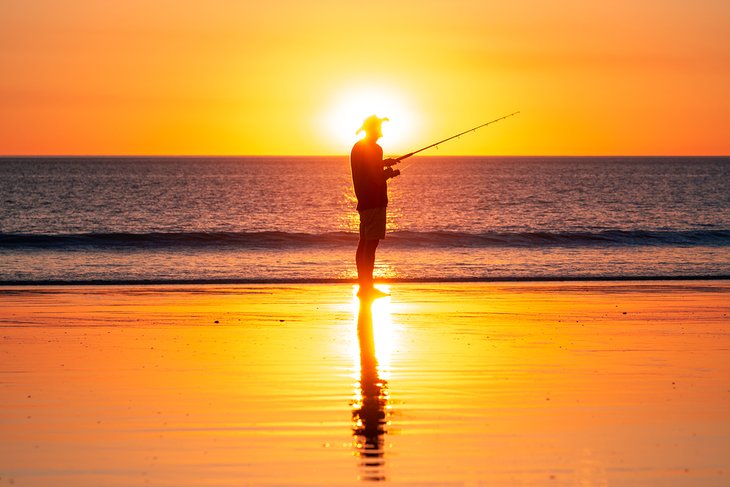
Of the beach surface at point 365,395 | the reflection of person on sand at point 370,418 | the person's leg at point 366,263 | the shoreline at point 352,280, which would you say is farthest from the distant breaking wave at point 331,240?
the reflection of person on sand at point 370,418

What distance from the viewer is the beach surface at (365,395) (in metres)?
5.39

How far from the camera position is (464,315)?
11.4 meters

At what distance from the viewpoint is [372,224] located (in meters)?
13.5

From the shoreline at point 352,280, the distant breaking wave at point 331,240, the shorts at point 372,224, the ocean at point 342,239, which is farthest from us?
the distant breaking wave at point 331,240

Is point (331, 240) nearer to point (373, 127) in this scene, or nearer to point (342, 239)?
point (342, 239)

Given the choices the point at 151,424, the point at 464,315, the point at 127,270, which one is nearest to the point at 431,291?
the point at 464,315

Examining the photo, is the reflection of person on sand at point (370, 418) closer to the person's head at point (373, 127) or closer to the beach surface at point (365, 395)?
the beach surface at point (365, 395)

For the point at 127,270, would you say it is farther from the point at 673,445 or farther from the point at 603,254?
the point at 673,445

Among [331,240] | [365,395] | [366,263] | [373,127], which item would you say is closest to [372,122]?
[373,127]

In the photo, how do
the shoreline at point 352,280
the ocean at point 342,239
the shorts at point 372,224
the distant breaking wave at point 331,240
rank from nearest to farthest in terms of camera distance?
1. the shorts at point 372,224
2. the shoreline at point 352,280
3. the ocean at point 342,239
4. the distant breaking wave at point 331,240

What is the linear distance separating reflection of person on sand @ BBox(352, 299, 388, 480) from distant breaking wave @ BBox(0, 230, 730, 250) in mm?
16712

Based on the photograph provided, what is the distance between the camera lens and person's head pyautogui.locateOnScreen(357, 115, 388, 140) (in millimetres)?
13508

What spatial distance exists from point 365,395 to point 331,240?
19.7m

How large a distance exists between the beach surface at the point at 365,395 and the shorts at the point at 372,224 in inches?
60.4
